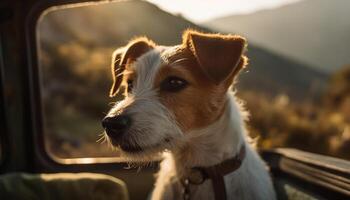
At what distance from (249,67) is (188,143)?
1.36ft

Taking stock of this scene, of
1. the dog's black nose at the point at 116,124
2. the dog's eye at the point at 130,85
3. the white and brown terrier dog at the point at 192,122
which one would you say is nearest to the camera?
the dog's black nose at the point at 116,124

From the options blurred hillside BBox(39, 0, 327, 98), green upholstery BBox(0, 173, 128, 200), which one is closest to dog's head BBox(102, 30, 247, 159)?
blurred hillside BBox(39, 0, 327, 98)


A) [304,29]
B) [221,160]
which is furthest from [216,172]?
[304,29]

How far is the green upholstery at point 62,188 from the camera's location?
7.99 ft

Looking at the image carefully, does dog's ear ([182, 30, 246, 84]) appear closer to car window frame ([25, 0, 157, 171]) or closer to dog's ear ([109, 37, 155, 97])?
dog's ear ([109, 37, 155, 97])

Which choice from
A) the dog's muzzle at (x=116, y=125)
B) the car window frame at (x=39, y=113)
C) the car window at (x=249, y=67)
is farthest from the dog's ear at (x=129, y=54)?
the car window frame at (x=39, y=113)

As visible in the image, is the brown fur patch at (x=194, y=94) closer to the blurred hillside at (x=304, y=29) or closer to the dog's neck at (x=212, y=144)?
the dog's neck at (x=212, y=144)

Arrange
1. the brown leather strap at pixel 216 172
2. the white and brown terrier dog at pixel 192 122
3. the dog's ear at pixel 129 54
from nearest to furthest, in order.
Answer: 1. the white and brown terrier dog at pixel 192 122
2. the brown leather strap at pixel 216 172
3. the dog's ear at pixel 129 54

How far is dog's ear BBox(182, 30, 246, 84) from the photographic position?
197 centimetres

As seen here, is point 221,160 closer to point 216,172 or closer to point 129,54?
point 216,172

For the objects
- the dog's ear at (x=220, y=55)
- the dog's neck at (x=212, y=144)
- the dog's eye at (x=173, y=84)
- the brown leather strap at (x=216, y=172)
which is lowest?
the brown leather strap at (x=216, y=172)

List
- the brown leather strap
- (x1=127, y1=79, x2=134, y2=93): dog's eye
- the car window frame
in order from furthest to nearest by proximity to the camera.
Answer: the car window frame, (x1=127, y1=79, x2=134, y2=93): dog's eye, the brown leather strap

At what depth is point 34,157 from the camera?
2.99 metres

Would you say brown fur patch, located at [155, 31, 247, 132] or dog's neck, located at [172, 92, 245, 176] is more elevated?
brown fur patch, located at [155, 31, 247, 132]
